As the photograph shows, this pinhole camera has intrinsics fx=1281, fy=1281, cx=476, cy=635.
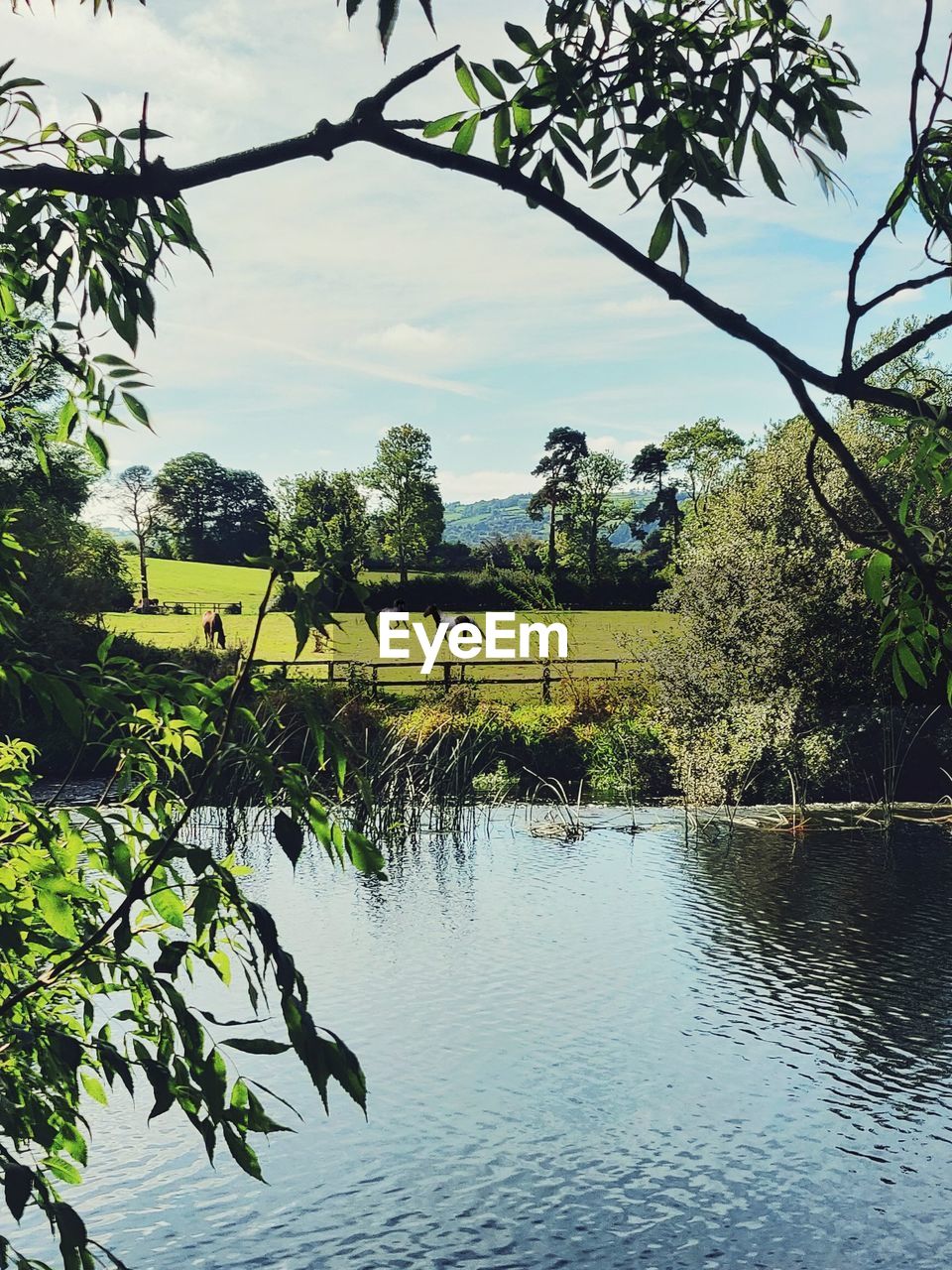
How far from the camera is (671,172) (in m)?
2.16

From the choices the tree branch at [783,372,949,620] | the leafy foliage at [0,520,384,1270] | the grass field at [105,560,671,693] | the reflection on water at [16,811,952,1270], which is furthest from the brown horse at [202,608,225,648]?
the tree branch at [783,372,949,620]

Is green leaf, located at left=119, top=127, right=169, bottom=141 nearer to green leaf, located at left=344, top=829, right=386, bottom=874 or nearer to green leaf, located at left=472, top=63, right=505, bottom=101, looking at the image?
green leaf, located at left=472, top=63, right=505, bottom=101

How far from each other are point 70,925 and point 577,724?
20.9 m

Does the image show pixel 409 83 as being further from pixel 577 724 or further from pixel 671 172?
pixel 577 724

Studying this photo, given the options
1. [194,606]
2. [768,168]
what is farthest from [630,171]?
[194,606]

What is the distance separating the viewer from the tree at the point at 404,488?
7725 cm

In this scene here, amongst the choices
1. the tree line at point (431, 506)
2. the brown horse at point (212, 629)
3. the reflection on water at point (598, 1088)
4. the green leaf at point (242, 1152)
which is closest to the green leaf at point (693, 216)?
the green leaf at point (242, 1152)

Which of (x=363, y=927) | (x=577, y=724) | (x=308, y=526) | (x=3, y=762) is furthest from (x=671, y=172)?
(x=577, y=724)

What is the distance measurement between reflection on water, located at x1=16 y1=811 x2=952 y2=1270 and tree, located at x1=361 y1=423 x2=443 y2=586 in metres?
62.6

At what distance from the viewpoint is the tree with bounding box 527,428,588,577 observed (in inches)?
3406

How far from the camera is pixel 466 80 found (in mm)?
2107

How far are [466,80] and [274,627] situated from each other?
52.5 m

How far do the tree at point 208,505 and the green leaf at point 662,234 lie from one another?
92343mm

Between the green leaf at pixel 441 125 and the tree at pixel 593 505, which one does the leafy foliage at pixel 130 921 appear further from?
the tree at pixel 593 505
